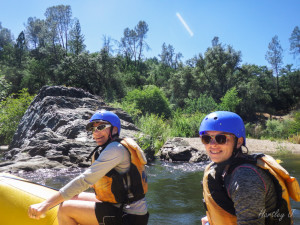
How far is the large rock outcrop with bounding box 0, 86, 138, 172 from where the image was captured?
8.62m

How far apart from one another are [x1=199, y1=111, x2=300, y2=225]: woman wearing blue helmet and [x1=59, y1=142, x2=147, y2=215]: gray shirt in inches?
35.5

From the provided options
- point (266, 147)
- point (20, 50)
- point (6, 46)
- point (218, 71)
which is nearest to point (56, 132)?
point (266, 147)

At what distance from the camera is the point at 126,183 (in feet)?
8.41

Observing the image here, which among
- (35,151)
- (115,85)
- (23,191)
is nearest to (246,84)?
(115,85)

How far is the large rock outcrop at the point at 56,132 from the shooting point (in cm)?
862

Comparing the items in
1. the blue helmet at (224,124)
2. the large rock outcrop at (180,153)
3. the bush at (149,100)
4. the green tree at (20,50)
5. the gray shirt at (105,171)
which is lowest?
the large rock outcrop at (180,153)

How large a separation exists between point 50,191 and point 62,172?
5.08 m

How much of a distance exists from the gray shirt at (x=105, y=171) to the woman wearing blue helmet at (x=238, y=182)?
2.96ft

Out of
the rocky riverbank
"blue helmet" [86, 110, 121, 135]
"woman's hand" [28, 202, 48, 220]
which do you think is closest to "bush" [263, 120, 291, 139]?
the rocky riverbank

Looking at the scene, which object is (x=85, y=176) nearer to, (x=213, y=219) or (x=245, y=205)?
(x=213, y=219)

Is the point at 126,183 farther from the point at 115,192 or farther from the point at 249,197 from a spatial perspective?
the point at 249,197

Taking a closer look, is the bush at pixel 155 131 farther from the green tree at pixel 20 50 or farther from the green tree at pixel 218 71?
the green tree at pixel 20 50

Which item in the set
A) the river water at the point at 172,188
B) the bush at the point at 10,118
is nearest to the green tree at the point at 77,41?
the bush at the point at 10,118

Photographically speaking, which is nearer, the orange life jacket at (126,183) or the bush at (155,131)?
the orange life jacket at (126,183)
